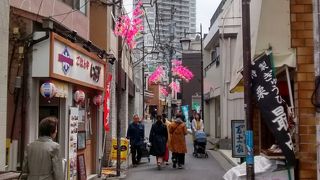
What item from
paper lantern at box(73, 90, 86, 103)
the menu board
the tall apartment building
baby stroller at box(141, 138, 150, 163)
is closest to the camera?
the menu board

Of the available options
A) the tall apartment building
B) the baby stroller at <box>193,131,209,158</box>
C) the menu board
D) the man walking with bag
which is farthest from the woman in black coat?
the tall apartment building

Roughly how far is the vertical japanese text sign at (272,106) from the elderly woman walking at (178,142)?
10.1 m

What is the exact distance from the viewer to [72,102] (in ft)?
37.7

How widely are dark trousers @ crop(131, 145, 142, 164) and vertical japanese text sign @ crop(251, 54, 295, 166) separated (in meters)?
11.4

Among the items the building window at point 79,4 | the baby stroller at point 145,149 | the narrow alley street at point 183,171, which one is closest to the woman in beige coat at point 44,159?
the building window at point 79,4

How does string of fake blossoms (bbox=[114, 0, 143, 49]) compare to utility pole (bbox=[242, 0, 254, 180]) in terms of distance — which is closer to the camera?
utility pole (bbox=[242, 0, 254, 180])

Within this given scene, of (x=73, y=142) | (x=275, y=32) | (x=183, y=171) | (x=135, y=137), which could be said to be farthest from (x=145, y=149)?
(x=275, y=32)

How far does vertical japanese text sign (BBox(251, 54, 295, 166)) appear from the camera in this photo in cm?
674

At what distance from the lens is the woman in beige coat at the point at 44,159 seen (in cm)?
635

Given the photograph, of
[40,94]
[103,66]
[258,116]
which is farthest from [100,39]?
[258,116]

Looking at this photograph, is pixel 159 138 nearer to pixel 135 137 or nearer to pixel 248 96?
pixel 135 137

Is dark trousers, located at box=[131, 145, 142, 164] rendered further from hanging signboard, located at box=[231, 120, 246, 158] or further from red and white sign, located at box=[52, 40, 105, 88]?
hanging signboard, located at box=[231, 120, 246, 158]

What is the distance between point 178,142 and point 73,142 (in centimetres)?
647

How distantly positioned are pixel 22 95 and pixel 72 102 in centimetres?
229
